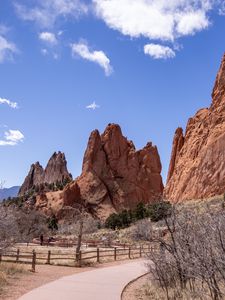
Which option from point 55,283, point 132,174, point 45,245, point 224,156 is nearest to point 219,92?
point 224,156

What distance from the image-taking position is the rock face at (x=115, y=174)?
11525 cm

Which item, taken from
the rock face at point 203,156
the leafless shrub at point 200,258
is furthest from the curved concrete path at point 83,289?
the rock face at point 203,156

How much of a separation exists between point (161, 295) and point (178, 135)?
9489cm

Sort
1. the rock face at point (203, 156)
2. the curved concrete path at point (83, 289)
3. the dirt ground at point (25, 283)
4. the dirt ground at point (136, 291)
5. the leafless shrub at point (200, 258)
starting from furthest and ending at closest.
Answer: the rock face at point (203, 156)
the dirt ground at point (136, 291)
the dirt ground at point (25, 283)
the curved concrete path at point (83, 289)
the leafless shrub at point (200, 258)

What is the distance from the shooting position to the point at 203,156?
8581cm

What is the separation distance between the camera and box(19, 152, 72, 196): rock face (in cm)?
18075

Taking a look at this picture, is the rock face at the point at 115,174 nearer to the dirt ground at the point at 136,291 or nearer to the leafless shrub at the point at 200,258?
the dirt ground at the point at 136,291

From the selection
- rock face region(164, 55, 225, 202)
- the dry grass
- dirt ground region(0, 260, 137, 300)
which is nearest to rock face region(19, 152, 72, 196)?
rock face region(164, 55, 225, 202)

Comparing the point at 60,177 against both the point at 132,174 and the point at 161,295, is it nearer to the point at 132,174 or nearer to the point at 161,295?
the point at 132,174

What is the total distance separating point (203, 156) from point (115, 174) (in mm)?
40032

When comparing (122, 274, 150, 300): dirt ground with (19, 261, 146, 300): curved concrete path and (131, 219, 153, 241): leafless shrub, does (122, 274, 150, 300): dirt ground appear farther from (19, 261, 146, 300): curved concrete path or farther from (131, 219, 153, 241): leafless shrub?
(131, 219, 153, 241): leafless shrub

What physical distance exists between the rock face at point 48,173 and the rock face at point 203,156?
277 ft

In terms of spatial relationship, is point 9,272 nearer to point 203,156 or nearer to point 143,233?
point 143,233

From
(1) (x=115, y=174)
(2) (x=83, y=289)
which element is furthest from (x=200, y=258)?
(1) (x=115, y=174)
